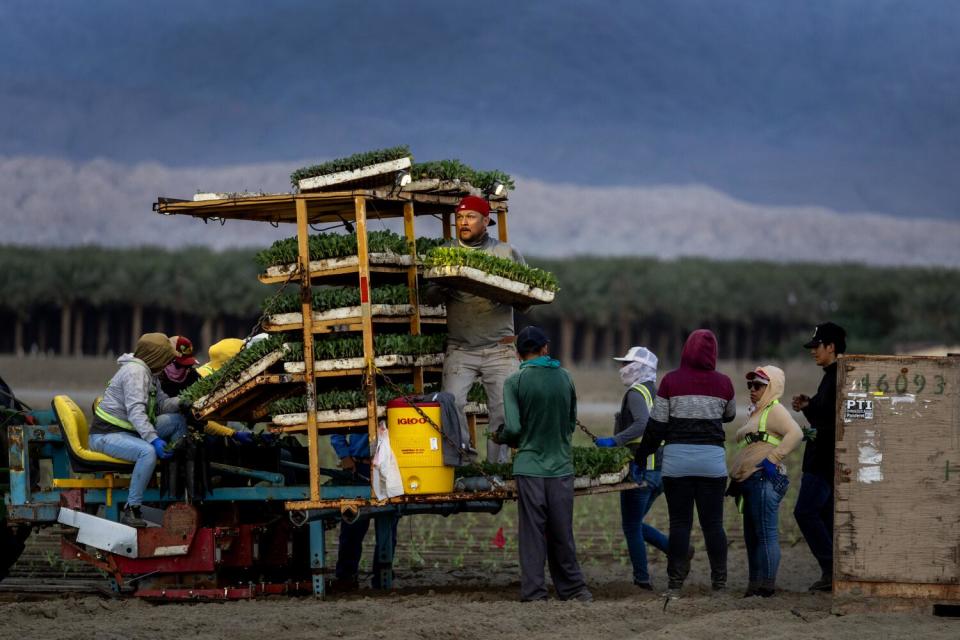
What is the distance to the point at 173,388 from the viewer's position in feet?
36.8

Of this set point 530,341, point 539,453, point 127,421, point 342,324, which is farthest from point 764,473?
point 127,421

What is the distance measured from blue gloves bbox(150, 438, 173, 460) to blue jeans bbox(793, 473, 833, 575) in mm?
4629

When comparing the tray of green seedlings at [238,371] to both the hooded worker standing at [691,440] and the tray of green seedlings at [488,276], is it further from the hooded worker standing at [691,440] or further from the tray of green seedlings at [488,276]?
the hooded worker standing at [691,440]

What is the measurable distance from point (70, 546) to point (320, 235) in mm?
2959

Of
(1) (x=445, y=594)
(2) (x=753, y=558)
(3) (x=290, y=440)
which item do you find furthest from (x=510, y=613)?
(3) (x=290, y=440)

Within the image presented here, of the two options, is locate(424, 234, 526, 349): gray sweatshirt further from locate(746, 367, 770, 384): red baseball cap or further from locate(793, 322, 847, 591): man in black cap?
locate(793, 322, 847, 591): man in black cap

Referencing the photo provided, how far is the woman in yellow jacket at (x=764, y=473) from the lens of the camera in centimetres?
1048

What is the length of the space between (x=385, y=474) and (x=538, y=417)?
112 cm

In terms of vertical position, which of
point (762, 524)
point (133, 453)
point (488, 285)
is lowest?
point (762, 524)

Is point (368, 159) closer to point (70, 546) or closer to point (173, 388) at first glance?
point (173, 388)

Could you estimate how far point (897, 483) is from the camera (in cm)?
915

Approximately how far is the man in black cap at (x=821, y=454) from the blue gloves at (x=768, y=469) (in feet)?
1.07

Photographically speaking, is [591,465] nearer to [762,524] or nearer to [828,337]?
[762,524]

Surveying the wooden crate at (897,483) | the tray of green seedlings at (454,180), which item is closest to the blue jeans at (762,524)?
the wooden crate at (897,483)
